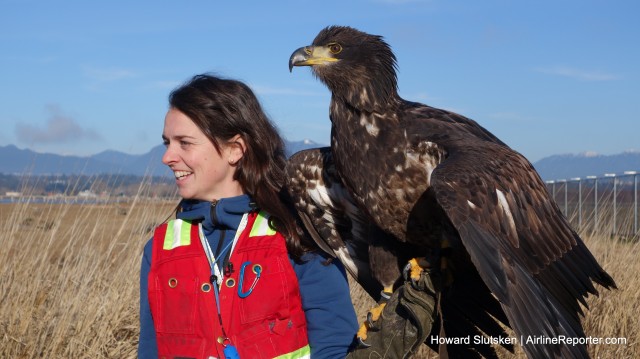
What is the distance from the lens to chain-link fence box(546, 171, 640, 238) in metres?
9.90

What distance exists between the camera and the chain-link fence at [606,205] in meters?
9.90

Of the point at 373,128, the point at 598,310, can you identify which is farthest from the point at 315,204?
the point at 598,310

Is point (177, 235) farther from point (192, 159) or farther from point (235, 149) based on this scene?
point (235, 149)

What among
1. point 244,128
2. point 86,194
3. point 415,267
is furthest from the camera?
point 86,194

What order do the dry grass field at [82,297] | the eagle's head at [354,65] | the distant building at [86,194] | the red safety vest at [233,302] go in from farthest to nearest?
the distant building at [86,194] → the dry grass field at [82,297] → the eagle's head at [354,65] → the red safety vest at [233,302]

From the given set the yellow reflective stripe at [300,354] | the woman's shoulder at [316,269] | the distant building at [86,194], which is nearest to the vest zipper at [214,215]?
the woman's shoulder at [316,269]

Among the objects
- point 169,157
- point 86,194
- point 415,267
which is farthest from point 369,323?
point 86,194

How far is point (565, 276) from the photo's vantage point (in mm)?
4152

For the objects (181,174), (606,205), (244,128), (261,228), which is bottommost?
(606,205)

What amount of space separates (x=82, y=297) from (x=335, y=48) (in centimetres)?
313

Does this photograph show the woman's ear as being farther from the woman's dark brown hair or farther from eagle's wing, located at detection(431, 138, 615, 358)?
eagle's wing, located at detection(431, 138, 615, 358)

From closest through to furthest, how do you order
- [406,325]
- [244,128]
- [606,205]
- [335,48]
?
[244,128] < [406,325] < [335,48] < [606,205]

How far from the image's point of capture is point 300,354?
3.57 m

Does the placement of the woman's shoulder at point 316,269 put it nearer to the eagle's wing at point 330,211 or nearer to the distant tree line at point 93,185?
the eagle's wing at point 330,211
